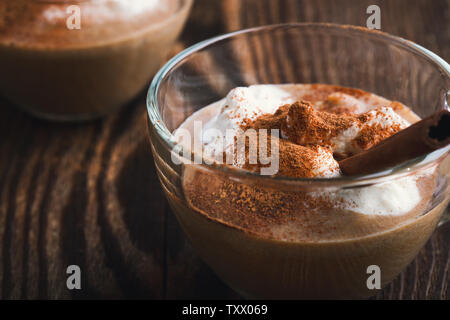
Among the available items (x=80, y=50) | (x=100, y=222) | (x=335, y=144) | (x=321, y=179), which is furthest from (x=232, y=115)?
(x=80, y=50)

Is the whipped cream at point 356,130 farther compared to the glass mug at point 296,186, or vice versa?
the whipped cream at point 356,130

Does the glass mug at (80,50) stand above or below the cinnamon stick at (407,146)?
above

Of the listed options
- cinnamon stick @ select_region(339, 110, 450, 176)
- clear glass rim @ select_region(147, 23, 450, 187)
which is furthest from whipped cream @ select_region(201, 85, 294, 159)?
cinnamon stick @ select_region(339, 110, 450, 176)

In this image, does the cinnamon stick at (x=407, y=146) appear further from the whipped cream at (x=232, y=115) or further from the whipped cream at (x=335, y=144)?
the whipped cream at (x=232, y=115)

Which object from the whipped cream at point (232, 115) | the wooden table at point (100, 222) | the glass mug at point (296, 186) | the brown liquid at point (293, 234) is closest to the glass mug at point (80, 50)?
the wooden table at point (100, 222)

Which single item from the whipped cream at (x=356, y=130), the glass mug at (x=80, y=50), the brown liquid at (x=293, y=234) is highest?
the glass mug at (x=80, y=50)

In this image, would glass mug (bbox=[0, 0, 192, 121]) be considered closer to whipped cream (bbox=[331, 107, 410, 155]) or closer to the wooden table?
the wooden table
